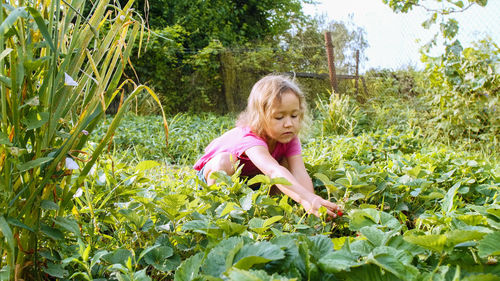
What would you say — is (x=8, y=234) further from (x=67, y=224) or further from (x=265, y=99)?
(x=265, y=99)

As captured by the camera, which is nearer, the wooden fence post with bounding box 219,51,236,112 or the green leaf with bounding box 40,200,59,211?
the green leaf with bounding box 40,200,59,211

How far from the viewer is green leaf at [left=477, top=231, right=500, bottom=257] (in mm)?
624

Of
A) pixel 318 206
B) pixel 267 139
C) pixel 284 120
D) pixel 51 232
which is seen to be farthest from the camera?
pixel 267 139

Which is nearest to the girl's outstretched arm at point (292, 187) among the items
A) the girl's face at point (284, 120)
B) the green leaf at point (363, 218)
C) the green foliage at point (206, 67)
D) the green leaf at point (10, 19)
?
the girl's face at point (284, 120)

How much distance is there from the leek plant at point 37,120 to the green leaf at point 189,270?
31 cm

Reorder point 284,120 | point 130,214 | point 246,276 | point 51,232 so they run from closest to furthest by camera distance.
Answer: point 246,276 → point 51,232 → point 130,214 → point 284,120

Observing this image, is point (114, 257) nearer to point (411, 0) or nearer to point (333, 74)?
point (411, 0)

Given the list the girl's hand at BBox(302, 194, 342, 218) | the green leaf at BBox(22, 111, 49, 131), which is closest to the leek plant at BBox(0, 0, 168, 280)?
the green leaf at BBox(22, 111, 49, 131)

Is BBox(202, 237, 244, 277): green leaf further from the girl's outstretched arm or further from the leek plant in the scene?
the girl's outstretched arm

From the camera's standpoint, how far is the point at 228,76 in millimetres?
9484

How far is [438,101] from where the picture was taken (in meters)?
4.69

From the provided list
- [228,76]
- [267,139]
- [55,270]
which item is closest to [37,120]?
→ [55,270]

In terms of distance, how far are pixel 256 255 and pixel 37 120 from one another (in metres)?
0.49

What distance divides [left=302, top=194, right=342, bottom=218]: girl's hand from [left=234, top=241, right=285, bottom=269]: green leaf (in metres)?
0.74
